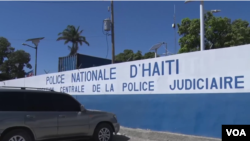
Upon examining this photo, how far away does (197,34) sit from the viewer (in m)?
21.9

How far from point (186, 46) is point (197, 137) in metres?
14.9

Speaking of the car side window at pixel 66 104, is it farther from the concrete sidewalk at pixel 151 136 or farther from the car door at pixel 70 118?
the concrete sidewalk at pixel 151 136

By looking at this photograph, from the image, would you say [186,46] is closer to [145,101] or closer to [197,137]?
[145,101]

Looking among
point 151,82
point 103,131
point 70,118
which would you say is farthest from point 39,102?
point 151,82

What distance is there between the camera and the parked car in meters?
6.15

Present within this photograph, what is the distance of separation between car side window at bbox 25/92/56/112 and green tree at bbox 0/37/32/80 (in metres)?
32.5

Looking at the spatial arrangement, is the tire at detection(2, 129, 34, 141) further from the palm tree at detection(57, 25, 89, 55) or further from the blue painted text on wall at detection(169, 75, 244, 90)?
the palm tree at detection(57, 25, 89, 55)

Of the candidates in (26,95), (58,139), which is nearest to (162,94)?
(58,139)

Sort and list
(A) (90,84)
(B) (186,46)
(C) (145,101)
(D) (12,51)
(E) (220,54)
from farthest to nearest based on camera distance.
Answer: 1. (D) (12,51)
2. (B) (186,46)
3. (A) (90,84)
4. (C) (145,101)
5. (E) (220,54)

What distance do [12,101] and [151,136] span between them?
472 centimetres

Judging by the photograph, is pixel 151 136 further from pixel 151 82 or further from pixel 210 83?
pixel 210 83

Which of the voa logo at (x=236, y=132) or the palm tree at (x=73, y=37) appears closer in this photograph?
the voa logo at (x=236, y=132)

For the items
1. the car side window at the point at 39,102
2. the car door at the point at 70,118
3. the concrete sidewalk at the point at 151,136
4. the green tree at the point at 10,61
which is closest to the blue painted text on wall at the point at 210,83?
the concrete sidewalk at the point at 151,136

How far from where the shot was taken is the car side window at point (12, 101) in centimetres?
614
